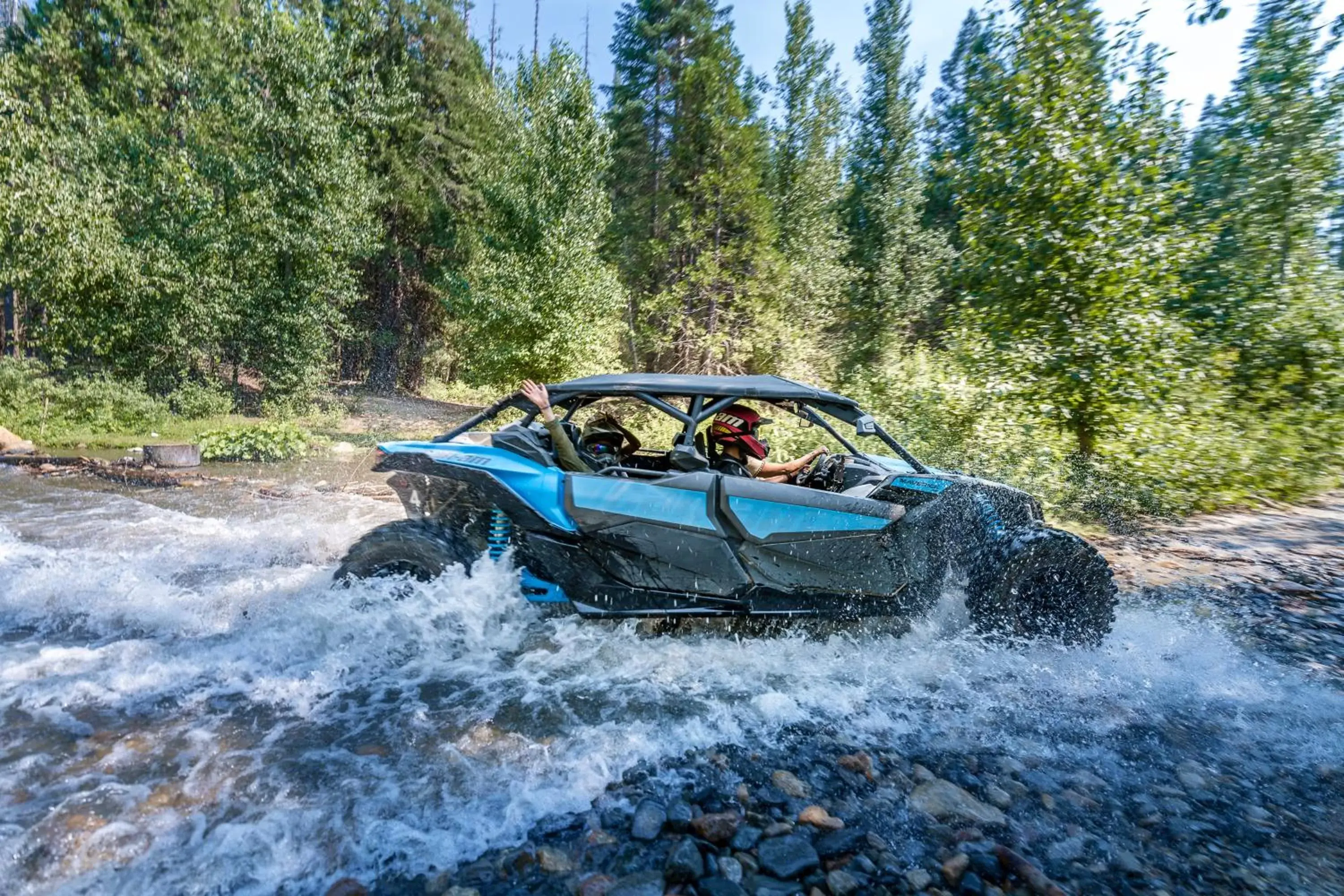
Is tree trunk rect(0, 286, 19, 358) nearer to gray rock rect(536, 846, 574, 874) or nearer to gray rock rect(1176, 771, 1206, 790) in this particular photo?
gray rock rect(536, 846, 574, 874)

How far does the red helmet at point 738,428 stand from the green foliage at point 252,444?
1028 cm

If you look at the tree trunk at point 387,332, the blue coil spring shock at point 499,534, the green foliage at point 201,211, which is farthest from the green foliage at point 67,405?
the blue coil spring shock at point 499,534

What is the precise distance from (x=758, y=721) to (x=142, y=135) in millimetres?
22498

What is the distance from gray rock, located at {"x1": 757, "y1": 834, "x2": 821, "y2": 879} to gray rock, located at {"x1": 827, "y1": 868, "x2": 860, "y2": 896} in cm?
8

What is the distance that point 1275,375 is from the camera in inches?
355

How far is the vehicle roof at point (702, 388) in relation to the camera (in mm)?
3879

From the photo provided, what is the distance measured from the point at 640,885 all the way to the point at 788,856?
20.8 inches

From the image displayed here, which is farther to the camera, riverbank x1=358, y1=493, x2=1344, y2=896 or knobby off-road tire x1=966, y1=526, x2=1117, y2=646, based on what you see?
knobby off-road tire x1=966, y1=526, x2=1117, y2=646

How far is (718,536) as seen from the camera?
374 centimetres

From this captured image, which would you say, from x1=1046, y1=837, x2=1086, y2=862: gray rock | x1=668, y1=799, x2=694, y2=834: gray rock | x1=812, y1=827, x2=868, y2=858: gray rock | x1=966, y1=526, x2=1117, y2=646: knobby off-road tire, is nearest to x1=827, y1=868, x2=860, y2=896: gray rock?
x1=812, y1=827, x2=868, y2=858: gray rock

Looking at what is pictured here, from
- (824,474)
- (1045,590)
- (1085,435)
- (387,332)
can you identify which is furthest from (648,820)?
(387,332)

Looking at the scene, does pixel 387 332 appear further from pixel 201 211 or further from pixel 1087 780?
pixel 1087 780

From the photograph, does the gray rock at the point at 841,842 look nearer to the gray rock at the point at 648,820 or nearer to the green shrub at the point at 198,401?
the gray rock at the point at 648,820

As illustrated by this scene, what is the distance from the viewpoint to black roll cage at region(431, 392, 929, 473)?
394 cm
